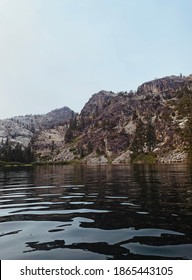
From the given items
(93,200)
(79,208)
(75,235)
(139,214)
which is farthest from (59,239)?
(93,200)

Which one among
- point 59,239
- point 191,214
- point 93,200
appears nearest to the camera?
point 59,239

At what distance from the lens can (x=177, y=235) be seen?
1167cm

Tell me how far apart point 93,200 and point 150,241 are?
11.8 metres

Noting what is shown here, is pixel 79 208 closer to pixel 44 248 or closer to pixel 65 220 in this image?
pixel 65 220

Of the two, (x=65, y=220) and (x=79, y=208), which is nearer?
(x=65, y=220)

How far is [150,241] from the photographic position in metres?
11.0

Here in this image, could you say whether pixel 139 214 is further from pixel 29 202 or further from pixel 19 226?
pixel 29 202
